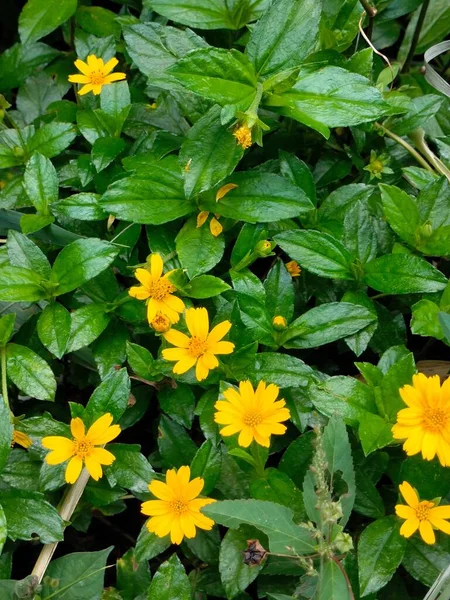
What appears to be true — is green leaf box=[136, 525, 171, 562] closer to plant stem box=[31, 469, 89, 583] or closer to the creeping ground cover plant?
the creeping ground cover plant

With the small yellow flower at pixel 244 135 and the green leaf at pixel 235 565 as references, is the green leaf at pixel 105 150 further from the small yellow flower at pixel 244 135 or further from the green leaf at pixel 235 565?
the green leaf at pixel 235 565

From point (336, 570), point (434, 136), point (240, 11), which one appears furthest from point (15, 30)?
point (336, 570)

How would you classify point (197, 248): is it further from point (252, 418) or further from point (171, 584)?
point (171, 584)

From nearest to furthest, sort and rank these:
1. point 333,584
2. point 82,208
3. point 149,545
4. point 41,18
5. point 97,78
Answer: point 333,584, point 149,545, point 82,208, point 97,78, point 41,18

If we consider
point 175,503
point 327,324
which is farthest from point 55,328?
point 327,324

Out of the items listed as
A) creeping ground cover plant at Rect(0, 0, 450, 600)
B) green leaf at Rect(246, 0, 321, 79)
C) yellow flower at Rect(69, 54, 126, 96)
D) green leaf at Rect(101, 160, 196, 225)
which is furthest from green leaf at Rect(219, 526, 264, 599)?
yellow flower at Rect(69, 54, 126, 96)

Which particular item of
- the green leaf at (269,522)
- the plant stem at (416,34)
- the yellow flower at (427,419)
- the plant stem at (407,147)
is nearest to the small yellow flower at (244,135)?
the plant stem at (407,147)
